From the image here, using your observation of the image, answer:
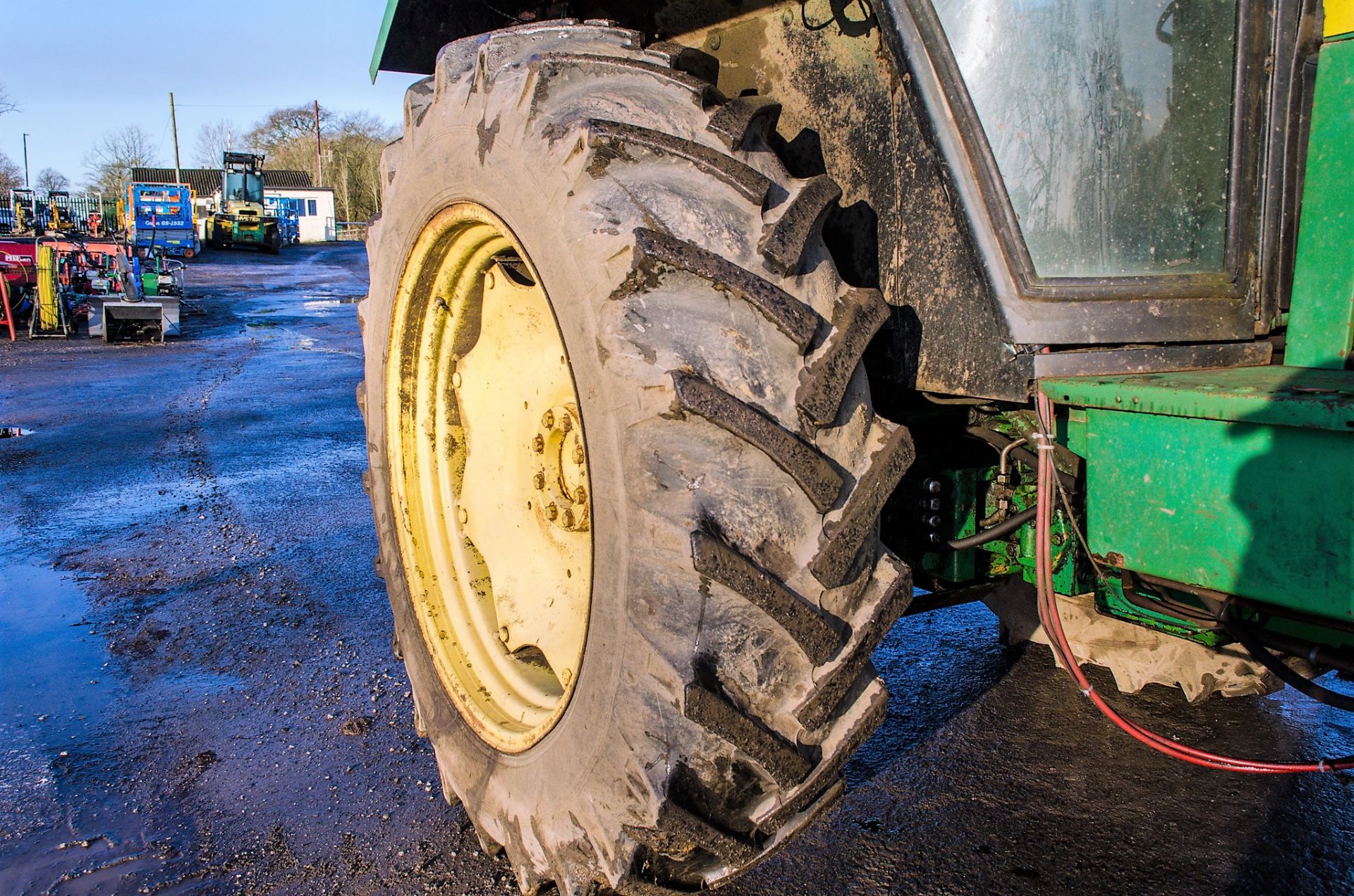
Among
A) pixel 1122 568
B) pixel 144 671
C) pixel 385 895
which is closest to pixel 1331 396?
pixel 1122 568

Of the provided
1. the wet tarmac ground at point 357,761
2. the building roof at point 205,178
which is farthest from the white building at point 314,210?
the wet tarmac ground at point 357,761

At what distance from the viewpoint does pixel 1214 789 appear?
2.70 metres

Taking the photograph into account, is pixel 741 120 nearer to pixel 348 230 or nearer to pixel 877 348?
pixel 877 348

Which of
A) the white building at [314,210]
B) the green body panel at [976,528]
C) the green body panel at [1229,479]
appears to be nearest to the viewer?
the green body panel at [1229,479]

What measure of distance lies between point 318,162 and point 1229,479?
6603 cm

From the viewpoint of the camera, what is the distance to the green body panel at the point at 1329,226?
1.64m


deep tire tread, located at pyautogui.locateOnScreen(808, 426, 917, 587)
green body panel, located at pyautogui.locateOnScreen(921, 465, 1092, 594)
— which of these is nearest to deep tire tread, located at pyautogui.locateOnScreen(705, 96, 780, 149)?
deep tire tread, located at pyautogui.locateOnScreen(808, 426, 917, 587)

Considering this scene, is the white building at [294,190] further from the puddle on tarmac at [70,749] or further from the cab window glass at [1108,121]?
the cab window glass at [1108,121]

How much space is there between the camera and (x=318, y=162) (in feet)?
202

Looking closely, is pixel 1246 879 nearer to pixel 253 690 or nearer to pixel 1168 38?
pixel 1168 38

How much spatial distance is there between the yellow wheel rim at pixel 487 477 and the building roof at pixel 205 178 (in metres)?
64.0

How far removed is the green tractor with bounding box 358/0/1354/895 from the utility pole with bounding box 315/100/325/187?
64.7 metres

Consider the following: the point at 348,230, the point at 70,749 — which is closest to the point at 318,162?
the point at 348,230

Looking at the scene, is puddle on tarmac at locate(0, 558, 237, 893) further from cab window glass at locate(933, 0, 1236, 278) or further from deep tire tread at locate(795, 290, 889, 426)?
cab window glass at locate(933, 0, 1236, 278)
